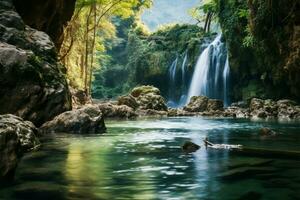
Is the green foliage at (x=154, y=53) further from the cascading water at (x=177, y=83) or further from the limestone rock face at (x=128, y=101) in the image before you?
the limestone rock face at (x=128, y=101)

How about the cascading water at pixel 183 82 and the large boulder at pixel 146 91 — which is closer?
the large boulder at pixel 146 91

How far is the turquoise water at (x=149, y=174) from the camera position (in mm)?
5836

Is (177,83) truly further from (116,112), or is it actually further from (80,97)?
(116,112)

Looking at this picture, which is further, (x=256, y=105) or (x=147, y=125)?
(x=256, y=105)

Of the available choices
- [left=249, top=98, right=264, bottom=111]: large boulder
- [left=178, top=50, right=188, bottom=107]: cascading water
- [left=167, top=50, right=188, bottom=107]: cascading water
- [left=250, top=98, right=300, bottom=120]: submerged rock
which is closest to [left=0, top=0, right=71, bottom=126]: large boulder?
[left=250, top=98, right=300, bottom=120]: submerged rock

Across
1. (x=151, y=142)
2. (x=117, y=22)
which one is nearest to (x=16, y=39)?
(x=151, y=142)

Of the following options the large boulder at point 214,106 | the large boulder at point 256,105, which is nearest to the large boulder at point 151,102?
the large boulder at point 214,106

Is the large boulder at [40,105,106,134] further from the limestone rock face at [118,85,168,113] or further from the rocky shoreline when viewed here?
the limestone rock face at [118,85,168,113]

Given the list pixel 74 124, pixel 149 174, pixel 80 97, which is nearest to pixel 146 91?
pixel 80 97

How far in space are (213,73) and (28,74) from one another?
26.9m

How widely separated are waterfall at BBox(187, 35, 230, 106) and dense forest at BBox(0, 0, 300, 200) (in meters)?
0.10

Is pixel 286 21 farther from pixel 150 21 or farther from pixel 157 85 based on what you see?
pixel 150 21

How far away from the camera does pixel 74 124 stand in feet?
48.4

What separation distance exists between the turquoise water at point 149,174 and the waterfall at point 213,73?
27.4 meters
